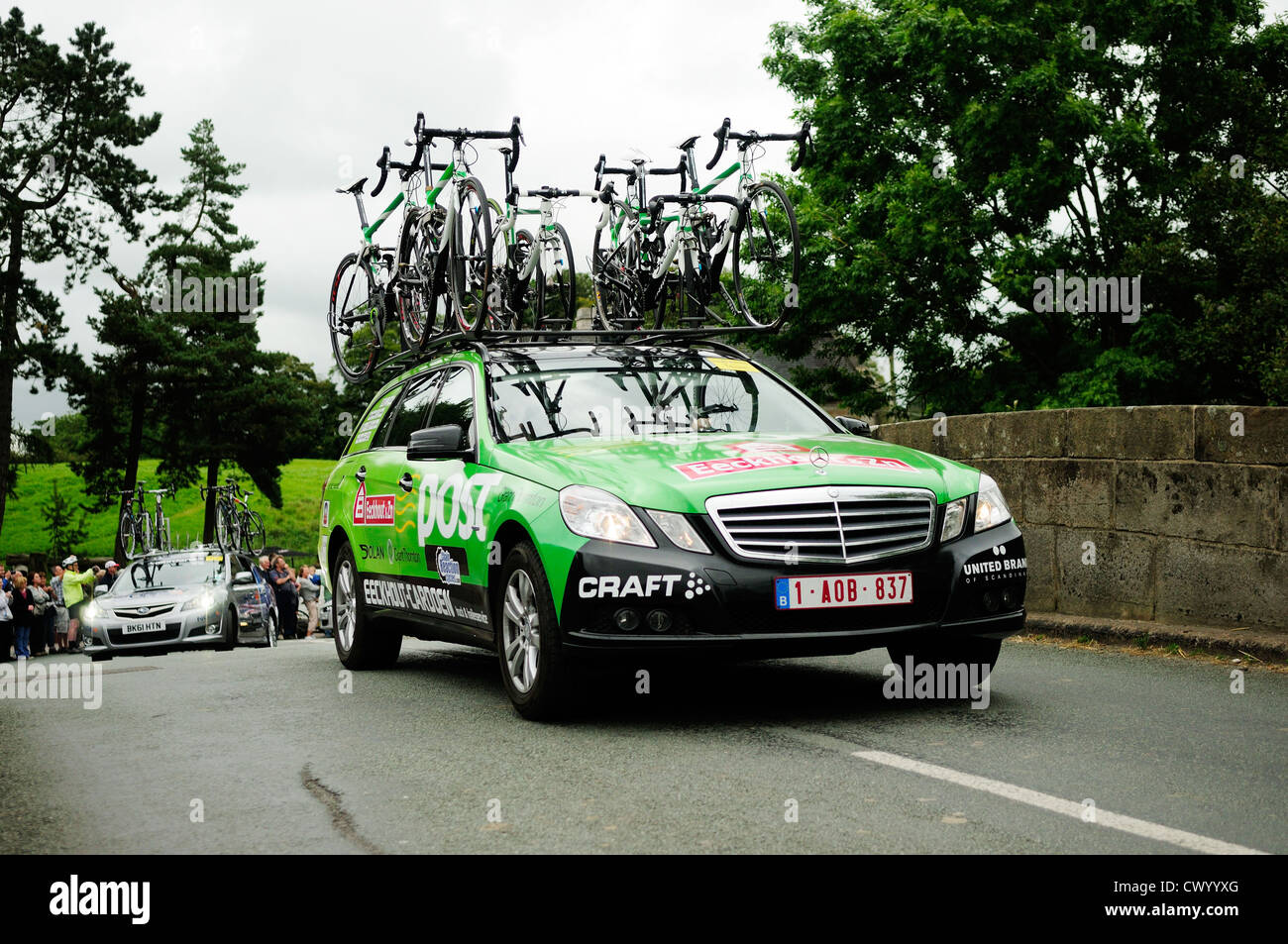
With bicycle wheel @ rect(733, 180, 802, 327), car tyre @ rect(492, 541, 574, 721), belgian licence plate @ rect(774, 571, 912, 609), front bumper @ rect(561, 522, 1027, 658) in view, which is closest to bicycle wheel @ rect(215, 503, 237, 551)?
bicycle wheel @ rect(733, 180, 802, 327)

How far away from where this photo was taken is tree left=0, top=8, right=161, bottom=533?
1807 inches

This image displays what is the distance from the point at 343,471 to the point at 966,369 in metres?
23.6

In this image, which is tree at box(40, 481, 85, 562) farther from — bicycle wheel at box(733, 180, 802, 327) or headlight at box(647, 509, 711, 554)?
headlight at box(647, 509, 711, 554)

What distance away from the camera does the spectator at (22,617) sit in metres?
27.3

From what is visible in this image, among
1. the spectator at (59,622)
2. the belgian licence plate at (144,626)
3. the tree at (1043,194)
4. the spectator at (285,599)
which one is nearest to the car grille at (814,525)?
the belgian licence plate at (144,626)

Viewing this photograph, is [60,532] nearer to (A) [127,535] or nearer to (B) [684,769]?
(A) [127,535]

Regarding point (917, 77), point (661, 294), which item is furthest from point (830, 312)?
point (661, 294)

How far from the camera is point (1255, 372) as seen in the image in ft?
84.0

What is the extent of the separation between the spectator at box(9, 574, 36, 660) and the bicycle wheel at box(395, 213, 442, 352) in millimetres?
18559

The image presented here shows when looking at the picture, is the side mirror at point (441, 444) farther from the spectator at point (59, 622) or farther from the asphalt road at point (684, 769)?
the spectator at point (59, 622)

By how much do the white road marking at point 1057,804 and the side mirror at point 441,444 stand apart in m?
2.66

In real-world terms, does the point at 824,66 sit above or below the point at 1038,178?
above

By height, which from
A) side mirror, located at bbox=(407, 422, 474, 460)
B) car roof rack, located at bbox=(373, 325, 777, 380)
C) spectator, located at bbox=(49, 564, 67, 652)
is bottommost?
spectator, located at bbox=(49, 564, 67, 652)
